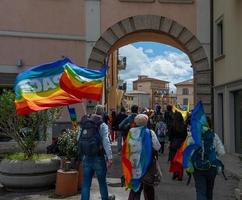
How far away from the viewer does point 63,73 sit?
387 inches

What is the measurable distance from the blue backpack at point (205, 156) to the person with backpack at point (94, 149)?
4.81 feet

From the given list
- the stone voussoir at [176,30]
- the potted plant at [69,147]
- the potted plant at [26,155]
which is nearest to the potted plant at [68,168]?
the potted plant at [69,147]

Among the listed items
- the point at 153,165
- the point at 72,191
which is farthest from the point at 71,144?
the point at 153,165

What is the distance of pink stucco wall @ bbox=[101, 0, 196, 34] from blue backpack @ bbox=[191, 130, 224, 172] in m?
12.6

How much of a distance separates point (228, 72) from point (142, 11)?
170 inches

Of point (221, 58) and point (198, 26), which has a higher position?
point (198, 26)

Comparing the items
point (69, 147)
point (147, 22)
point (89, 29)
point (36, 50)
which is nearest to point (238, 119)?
point (147, 22)

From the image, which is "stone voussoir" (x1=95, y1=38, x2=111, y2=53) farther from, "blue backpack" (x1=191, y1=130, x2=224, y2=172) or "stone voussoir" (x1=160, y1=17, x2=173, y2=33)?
"blue backpack" (x1=191, y1=130, x2=224, y2=172)

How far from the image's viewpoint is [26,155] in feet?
34.5

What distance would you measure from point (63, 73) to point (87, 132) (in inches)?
75.7

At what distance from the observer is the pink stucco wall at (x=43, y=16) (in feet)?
62.6

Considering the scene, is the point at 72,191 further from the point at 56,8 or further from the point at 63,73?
the point at 56,8

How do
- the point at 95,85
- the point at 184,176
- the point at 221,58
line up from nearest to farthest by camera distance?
the point at 95,85
the point at 184,176
the point at 221,58

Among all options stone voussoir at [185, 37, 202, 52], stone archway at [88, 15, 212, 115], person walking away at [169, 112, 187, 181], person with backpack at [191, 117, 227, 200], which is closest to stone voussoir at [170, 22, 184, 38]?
stone archway at [88, 15, 212, 115]
